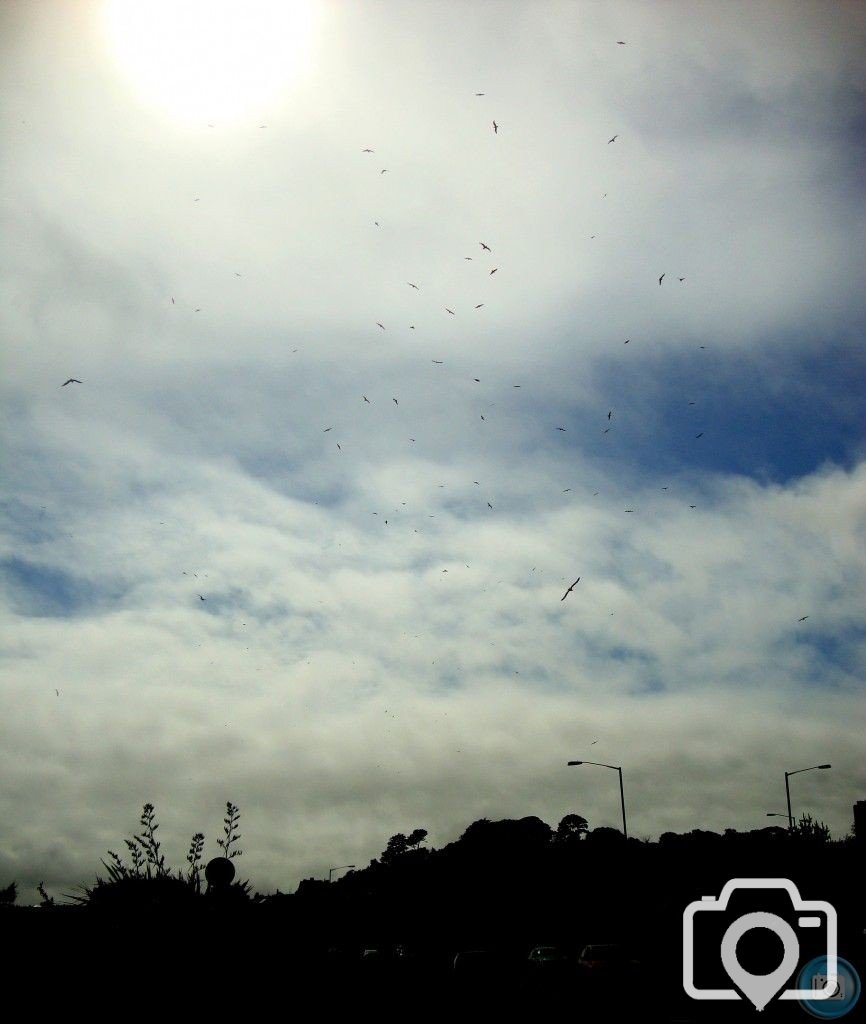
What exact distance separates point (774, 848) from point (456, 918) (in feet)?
126

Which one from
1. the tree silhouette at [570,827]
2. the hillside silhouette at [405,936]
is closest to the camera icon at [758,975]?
the hillside silhouette at [405,936]

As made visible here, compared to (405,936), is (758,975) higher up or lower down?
higher up

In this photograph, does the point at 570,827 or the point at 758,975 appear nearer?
the point at 758,975

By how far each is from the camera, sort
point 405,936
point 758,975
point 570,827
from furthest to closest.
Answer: point 570,827 < point 405,936 < point 758,975

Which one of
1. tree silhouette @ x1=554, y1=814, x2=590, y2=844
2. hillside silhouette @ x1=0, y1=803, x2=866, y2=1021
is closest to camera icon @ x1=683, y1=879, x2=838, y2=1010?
hillside silhouette @ x1=0, y1=803, x2=866, y2=1021

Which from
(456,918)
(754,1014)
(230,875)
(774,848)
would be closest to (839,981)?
(754,1014)

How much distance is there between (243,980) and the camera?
10625mm

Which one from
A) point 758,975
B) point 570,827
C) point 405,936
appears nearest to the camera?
point 758,975

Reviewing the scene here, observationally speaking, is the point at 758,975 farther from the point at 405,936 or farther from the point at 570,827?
the point at 570,827

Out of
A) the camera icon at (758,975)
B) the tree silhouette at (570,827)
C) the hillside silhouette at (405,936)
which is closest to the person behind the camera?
the hillside silhouette at (405,936)

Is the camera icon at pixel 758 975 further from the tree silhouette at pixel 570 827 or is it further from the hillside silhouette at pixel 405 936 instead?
the tree silhouette at pixel 570 827

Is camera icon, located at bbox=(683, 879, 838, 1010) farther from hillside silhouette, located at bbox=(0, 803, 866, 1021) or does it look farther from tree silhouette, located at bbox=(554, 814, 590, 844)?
tree silhouette, located at bbox=(554, 814, 590, 844)

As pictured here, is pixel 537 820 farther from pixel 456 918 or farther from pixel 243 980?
pixel 243 980

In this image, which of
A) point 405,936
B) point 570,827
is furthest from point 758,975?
point 570,827
